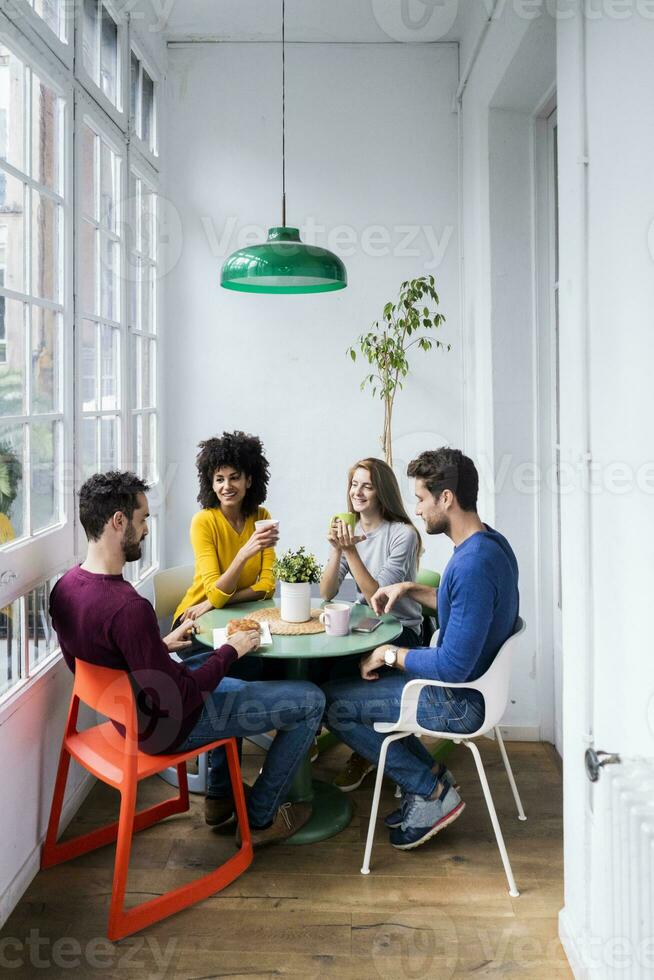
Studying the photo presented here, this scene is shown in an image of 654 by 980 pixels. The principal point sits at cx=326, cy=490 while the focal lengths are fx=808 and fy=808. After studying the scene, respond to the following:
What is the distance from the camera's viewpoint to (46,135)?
2732 mm

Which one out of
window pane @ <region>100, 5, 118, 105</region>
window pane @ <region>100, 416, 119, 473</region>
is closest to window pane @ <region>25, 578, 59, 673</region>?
window pane @ <region>100, 416, 119, 473</region>

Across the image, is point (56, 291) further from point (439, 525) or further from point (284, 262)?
point (439, 525)

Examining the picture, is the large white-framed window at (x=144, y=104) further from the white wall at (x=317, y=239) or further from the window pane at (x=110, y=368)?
the window pane at (x=110, y=368)

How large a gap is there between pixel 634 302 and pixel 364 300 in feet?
8.90

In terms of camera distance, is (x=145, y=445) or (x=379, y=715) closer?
(x=379, y=715)

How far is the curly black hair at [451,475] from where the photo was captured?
2.59 metres

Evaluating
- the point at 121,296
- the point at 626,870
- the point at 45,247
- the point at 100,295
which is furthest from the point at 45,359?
the point at 626,870

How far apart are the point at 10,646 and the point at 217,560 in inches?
36.2

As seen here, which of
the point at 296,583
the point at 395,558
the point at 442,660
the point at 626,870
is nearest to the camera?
the point at 626,870

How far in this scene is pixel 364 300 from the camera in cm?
443

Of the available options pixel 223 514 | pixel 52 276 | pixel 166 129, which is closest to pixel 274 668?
pixel 223 514

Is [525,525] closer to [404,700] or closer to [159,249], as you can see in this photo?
[404,700]

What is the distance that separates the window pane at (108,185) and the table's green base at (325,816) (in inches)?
96.9

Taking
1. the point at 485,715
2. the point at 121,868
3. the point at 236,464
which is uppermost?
the point at 236,464
